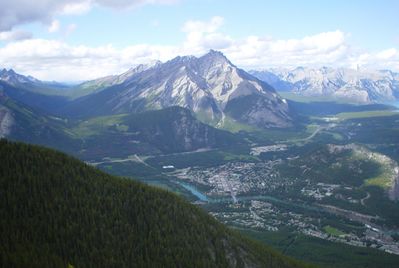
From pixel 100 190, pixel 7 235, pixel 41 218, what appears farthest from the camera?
pixel 100 190

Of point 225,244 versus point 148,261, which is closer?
point 148,261

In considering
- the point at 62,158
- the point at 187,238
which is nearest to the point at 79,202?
the point at 62,158

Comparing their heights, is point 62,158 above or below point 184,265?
above

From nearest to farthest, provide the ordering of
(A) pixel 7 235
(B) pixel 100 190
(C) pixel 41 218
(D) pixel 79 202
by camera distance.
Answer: (A) pixel 7 235 < (C) pixel 41 218 < (D) pixel 79 202 < (B) pixel 100 190

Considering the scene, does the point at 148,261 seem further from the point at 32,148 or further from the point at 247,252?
the point at 32,148

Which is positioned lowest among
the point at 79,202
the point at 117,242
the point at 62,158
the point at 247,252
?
the point at 247,252

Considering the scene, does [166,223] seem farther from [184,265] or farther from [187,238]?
[184,265]
